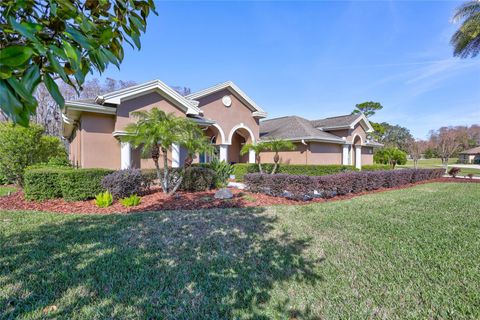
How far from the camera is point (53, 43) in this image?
1.43 m

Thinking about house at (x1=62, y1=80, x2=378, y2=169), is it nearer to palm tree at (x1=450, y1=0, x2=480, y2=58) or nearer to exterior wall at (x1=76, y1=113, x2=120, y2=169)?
exterior wall at (x1=76, y1=113, x2=120, y2=169)

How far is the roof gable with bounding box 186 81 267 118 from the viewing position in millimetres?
17934

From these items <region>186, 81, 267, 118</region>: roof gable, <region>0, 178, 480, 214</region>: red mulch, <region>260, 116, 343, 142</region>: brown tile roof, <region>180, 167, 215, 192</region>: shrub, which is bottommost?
<region>0, 178, 480, 214</region>: red mulch

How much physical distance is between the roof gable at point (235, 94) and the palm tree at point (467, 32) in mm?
13984

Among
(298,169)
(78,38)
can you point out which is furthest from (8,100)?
(298,169)

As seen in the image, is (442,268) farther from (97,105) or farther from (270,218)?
(97,105)

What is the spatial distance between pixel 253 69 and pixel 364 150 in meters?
17.8

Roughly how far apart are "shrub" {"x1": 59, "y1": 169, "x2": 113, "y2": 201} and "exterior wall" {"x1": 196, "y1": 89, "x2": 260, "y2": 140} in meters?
10.9

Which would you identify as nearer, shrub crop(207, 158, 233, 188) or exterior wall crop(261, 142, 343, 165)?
shrub crop(207, 158, 233, 188)

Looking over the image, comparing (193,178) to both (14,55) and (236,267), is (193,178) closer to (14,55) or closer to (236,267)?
(236,267)

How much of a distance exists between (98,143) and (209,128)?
28.7 feet

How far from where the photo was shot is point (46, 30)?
1.49 metres

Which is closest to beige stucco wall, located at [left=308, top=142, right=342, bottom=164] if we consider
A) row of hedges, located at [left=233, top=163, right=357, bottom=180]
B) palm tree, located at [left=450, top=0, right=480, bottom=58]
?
row of hedges, located at [left=233, top=163, right=357, bottom=180]

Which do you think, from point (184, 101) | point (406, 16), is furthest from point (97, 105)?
point (406, 16)
